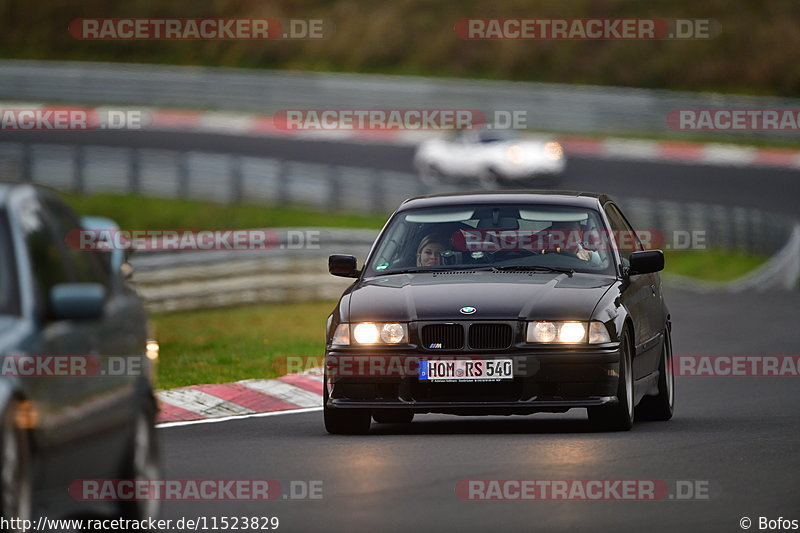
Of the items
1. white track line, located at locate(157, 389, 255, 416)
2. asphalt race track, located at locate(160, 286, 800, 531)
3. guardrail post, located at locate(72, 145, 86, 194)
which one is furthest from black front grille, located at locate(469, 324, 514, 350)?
guardrail post, located at locate(72, 145, 86, 194)

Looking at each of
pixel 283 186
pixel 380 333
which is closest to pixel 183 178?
pixel 283 186

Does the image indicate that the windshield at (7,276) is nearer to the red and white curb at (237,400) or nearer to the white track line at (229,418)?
the white track line at (229,418)

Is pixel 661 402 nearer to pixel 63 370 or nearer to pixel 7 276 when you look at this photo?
pixel 63 370

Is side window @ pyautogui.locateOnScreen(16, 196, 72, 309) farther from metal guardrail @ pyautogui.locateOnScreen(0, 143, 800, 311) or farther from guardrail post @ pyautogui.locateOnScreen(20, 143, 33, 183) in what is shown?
guardrail post @ pyautogui.locateOnScreen(20, 143, 33, 183)

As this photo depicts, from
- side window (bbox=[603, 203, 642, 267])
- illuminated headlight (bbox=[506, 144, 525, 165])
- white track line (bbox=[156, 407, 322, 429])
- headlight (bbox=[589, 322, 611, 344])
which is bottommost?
white track line (bbox=[156, 407, 322, 429])

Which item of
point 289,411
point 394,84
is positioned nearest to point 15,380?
point 289,411

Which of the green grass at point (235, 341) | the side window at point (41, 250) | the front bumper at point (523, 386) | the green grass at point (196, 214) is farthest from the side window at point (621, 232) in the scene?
the green grass at point (196, 214)

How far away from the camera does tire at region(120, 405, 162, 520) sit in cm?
816

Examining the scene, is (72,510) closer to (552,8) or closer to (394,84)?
(394,84)

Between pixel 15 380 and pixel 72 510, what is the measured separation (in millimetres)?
1184

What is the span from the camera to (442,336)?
11930 millimetres

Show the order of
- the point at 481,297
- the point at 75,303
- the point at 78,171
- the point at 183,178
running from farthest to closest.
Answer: the point at 183,178, the point at 78,171, the point at 481,297, the point at 75,303

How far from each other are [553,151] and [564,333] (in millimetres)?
30536

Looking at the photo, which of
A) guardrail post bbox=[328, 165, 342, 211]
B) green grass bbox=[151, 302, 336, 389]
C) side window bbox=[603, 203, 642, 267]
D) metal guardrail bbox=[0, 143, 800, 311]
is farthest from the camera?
guardrail post bbox=[328, 165, 342, 211]
